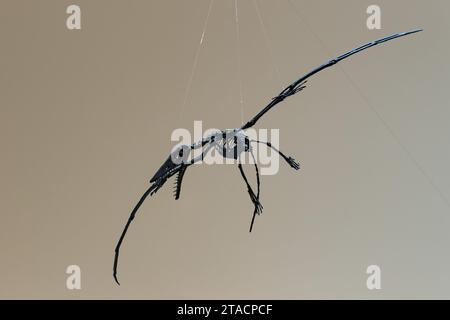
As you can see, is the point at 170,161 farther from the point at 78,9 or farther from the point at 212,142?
the point at 78,9

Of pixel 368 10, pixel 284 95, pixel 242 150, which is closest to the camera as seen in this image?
pixel 284 95

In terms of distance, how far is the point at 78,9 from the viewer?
1.96 metres

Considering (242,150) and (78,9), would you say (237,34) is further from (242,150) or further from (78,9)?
(242,150)

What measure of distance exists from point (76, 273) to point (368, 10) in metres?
1.65

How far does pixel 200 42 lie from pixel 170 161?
933mm

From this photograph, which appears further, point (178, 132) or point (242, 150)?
point (178, 132)
